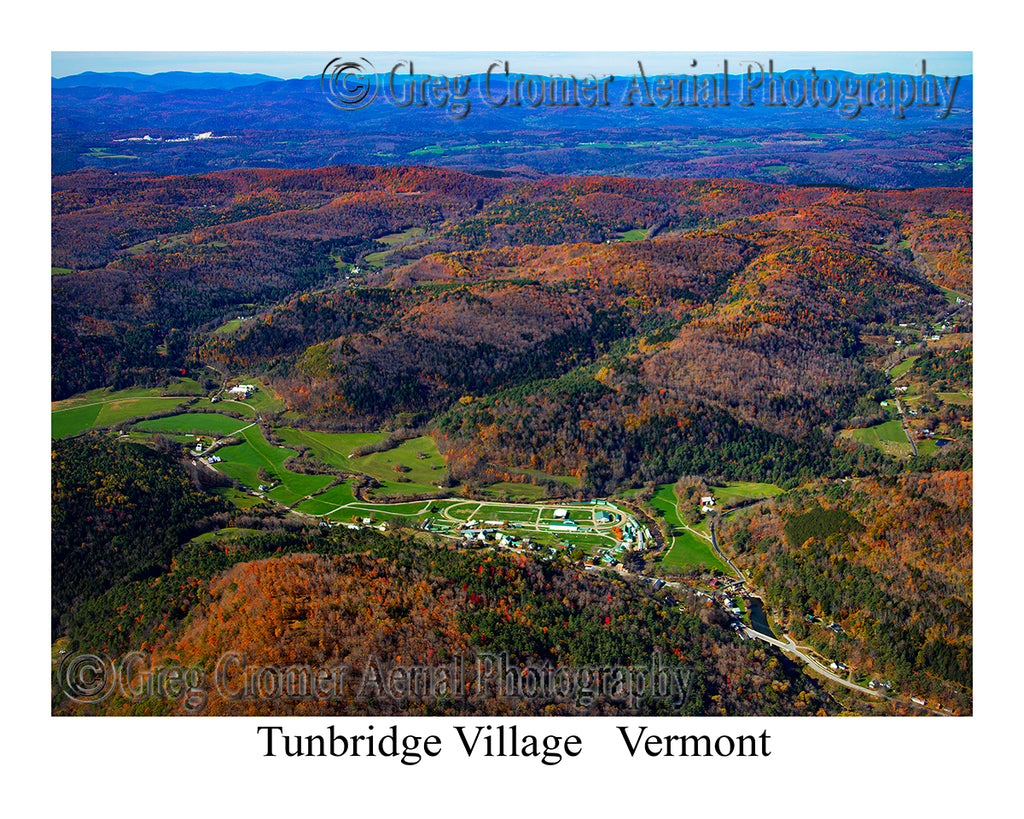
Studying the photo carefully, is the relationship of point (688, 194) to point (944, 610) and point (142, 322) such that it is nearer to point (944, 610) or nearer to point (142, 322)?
point (142, 322)

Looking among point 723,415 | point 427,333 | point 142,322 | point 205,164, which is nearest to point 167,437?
point 427,333

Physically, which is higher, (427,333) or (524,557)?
(427,333)

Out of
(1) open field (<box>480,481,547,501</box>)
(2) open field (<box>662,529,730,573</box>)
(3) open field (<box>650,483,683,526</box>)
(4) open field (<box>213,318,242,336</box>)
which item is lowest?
(2) open field (<box>662,529,730,573</box>)

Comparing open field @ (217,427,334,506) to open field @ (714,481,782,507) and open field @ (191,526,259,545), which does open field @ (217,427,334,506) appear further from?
open field @ (714,481,782,507)

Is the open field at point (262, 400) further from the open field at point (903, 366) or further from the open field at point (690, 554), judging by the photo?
the open field at point (903, 366)

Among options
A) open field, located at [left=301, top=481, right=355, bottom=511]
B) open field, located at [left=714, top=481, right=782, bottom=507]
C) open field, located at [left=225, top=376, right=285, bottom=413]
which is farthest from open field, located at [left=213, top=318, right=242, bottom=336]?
open field, located at [left=714, top=481, right=782, bottom=507]

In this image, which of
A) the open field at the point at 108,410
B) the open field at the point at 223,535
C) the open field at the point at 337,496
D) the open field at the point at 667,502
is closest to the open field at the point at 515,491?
the open field at the point at 667,502

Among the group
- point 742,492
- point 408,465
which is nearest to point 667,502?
point 742,492

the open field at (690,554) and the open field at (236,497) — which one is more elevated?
the open field at (236,497)

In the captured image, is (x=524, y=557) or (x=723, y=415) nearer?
(x=524, y=557)
